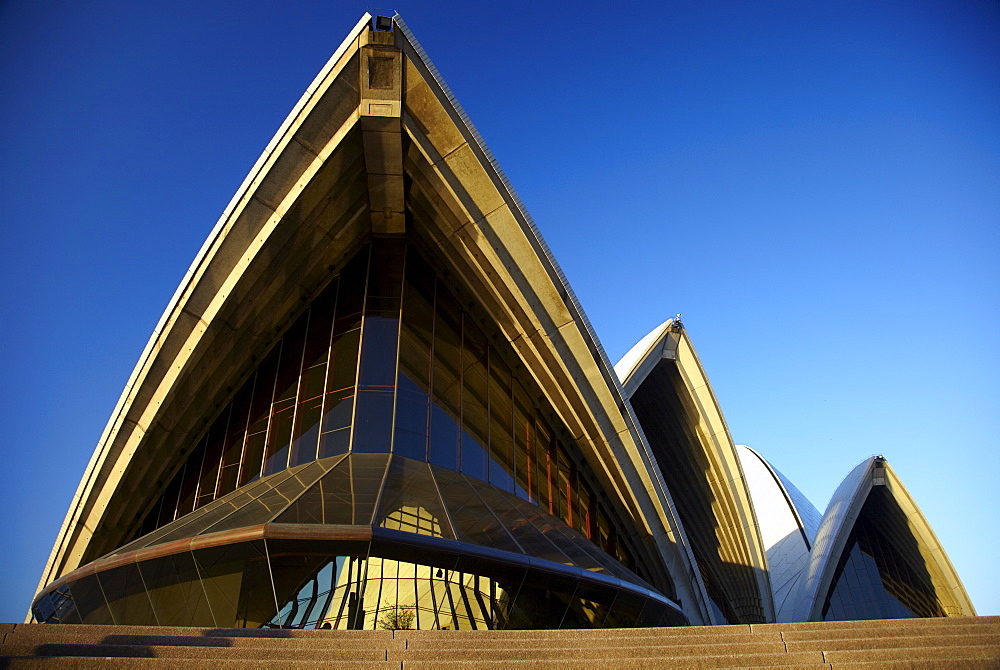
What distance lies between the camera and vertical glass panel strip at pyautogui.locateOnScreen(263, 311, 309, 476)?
15578 mm

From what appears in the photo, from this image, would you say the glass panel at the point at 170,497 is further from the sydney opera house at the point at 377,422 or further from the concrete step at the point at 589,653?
the concrete step at the point at 589,653

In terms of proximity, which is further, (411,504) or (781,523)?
(781,523)

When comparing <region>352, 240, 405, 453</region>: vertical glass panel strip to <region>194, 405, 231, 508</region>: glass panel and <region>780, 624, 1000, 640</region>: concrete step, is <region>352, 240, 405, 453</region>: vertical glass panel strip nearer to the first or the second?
<region>194, 405, 231, 508</region>: glass panel

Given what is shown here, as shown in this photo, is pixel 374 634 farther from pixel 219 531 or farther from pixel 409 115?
pixel 409 115

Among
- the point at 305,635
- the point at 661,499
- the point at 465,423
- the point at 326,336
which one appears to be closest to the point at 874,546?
the point at 661,499

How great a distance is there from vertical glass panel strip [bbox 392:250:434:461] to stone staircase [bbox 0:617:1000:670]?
26.4ft

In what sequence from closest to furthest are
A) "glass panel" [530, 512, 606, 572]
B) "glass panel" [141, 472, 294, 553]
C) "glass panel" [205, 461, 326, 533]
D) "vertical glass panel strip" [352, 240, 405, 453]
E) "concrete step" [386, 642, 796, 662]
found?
"concrete step" [386, 642, 796, 662]
"glass panel" [205, 461, 326, 533]
"glass panel" [141, 472, 294, 553]
"glass panel" [530, 512, 606, 572]
"vertical glass panel strip" [352, 240, 405, 453]

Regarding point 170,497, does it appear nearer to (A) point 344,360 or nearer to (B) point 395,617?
(A) point 344,360

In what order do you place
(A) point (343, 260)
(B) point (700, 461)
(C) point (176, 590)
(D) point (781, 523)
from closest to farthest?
(C) point (176, 590), (A) point (343, 260), (B) point (700, 461), (D) point (781, 523)

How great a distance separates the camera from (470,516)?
41.4ft

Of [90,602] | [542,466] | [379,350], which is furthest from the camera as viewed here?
[542,466]

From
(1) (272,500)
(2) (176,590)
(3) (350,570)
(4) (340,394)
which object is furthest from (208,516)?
(4) (340,394)

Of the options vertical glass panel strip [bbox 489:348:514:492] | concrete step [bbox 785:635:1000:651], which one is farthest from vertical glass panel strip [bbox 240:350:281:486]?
concrete step [bbox 785:635:1000:651]

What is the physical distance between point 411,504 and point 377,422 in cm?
334
